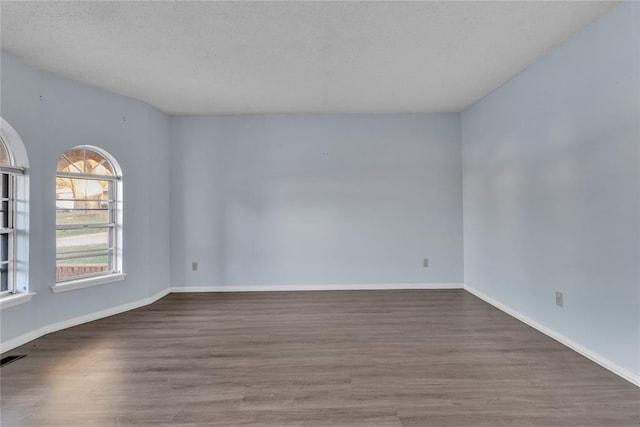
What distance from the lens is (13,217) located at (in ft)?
8.90

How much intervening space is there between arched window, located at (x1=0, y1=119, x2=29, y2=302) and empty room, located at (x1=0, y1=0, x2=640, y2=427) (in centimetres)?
2

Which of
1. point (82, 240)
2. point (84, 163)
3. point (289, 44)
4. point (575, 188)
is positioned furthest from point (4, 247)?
point (575, 188)

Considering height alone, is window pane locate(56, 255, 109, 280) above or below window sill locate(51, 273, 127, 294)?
above

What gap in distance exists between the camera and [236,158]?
14.0 ft

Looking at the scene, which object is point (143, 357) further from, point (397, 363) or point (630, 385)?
point (630, 385)

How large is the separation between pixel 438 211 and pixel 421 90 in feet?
5.73

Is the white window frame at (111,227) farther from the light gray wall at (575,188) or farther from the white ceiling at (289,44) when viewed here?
the light gray wall at (575,188)

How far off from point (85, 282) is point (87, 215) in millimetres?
766

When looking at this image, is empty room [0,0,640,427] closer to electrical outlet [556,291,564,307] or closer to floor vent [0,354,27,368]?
floor vent [0,354,27,368]

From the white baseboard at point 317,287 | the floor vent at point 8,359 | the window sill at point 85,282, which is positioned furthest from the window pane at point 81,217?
the white baseboard at point 317,287

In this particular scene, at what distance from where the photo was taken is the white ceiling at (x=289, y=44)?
6.60 feet

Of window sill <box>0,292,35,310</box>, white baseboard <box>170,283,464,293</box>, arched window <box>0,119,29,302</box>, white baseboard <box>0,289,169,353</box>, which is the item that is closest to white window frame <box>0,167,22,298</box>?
arched window <box>0,119,29,302</box>

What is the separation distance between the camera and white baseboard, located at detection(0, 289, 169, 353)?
8.32 ft

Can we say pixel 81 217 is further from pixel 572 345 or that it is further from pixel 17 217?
pixel 572 345
